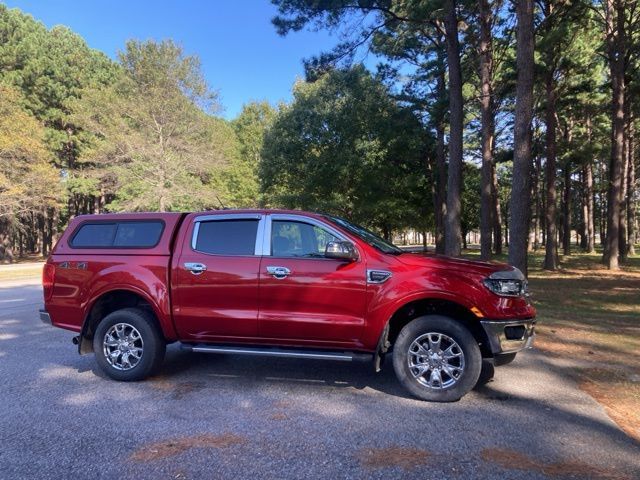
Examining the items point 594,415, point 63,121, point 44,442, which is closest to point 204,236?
point 44,442

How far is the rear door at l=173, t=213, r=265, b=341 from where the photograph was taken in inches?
209

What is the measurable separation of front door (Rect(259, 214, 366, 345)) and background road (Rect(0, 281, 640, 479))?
2.22ft

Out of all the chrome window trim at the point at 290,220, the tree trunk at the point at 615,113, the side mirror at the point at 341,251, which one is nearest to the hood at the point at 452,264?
the side mirror at the point at 341,251

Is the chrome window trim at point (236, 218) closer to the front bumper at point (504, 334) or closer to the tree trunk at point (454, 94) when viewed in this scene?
the front bumper at point (504, 334)

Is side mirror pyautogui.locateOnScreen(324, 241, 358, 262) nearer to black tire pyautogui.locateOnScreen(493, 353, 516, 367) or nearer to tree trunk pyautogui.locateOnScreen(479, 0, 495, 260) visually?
black tire pyautogui.locateOnScreen(493, 353, 516, 367)

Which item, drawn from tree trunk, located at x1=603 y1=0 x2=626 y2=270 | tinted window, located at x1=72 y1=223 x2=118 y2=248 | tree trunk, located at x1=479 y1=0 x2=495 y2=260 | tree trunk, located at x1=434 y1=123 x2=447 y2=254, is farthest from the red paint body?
tree trunk, located at x1=434 y1=123 x2=447 y2=254

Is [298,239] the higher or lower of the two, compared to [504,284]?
higher

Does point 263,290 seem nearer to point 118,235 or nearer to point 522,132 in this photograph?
point 118,235

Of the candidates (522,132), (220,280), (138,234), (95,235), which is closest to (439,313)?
(220,280)

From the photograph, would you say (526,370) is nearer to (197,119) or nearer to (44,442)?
(44,442)

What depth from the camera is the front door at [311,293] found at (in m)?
5.02

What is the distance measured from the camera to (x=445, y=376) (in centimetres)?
493

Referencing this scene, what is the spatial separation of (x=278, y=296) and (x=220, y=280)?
2.35 ft

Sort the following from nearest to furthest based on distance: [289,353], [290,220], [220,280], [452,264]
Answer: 1. [452,264]
2. [289,353]
3. [220,280]
4. [290,220]
